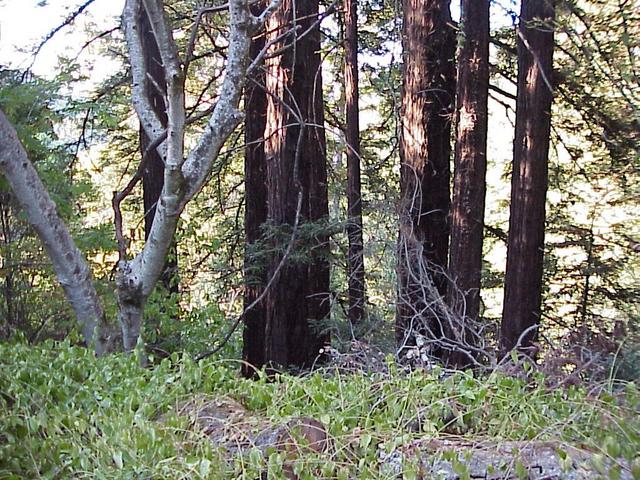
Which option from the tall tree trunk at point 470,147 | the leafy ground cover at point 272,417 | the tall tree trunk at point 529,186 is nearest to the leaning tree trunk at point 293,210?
the tall tree trunk at point 470,147

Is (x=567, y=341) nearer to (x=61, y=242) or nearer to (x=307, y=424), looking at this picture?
(x=307, y=424)

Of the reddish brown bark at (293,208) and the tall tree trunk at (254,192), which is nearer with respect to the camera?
the reddish brown bark at (293,208)

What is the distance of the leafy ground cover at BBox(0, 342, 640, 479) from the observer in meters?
2.23

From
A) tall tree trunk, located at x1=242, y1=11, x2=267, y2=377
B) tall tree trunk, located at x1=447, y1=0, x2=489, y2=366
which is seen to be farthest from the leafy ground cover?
tall tree trunk, located at x1=242, y1=11, x2=267, y2=377

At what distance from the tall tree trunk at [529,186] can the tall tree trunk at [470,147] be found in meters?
0.64

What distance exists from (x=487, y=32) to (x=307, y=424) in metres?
5.53

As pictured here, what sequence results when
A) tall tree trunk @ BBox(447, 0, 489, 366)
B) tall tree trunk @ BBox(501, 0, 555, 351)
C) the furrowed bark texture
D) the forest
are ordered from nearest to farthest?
the forest → the furrowed bark texture → tall tree trunk @ BBox(447, 0, 489, 366) → tall tree trunk @ BBox(501, 0, 555, 351)

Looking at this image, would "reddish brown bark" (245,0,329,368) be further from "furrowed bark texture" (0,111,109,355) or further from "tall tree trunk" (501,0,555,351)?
"furrowed bark texture" (0,111,109,355)

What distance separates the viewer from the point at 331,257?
7.30 metres

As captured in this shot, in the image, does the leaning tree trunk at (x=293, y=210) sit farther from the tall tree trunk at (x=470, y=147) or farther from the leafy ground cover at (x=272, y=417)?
the leafy ground cover at (x=272, y=417)

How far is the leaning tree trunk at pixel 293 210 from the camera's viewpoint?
722 cm

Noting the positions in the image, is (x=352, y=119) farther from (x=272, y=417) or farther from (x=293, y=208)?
(x=272, y=417)

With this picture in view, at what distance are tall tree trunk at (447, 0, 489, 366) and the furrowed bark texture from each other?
11.4ft

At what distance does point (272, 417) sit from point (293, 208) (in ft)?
15.7
